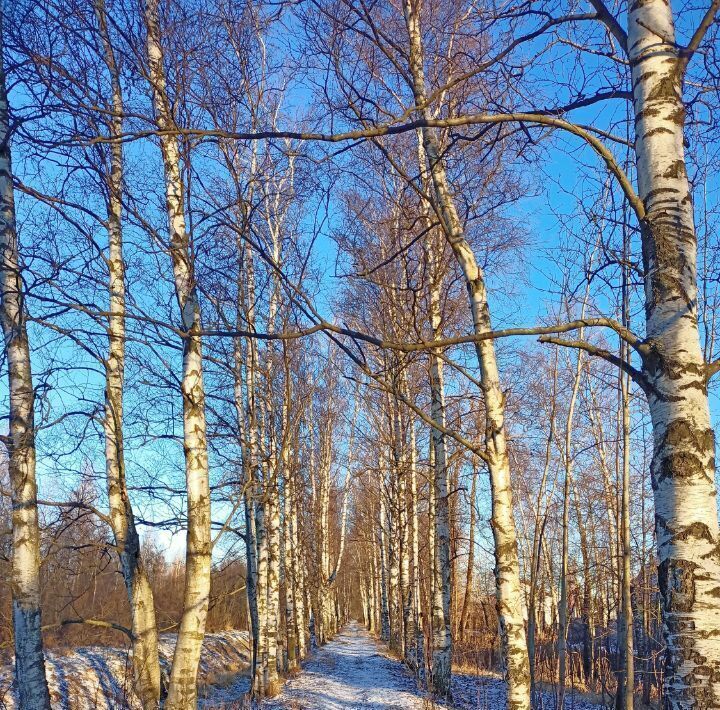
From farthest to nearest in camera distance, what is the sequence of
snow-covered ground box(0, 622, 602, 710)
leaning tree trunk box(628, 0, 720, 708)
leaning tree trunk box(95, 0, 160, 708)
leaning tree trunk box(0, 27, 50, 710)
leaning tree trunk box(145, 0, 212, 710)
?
snow-covered ground box(0, 622, 602, 710)
leaning tree trunk box(95, 0, 160, 708)
leaning tree trunk box(145, 0, 212, 710)
leaning tree trunk box(0, 27, 50, 710)
leaning tree trunk box(628, 0, 720, 708)

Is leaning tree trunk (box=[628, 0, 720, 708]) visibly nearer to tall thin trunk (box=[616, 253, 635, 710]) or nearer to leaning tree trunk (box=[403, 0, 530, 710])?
leaning tree trunk (box=[403, 0, 530, 710])

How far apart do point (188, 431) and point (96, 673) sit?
12.1 meters

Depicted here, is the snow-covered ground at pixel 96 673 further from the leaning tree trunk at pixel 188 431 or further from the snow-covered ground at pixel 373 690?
the leaning tree trunk at pixel 188 431

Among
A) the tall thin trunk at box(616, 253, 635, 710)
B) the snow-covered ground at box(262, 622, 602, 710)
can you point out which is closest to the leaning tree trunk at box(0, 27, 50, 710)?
the snow-covered ground at box(262, 622, 602, 710)

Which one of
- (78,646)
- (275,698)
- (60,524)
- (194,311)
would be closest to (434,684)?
(275,698)

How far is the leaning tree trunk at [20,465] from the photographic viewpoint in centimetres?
466

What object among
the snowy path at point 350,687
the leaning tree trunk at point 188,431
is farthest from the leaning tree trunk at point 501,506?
the snowy path at point 350,687

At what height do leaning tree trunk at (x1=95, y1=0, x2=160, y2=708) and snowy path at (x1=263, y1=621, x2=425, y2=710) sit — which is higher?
leaning tree trunk at (x1=95, y1=0, x2=160, y2=708)

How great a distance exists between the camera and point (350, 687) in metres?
11.8

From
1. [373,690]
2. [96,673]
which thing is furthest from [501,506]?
[96,673]

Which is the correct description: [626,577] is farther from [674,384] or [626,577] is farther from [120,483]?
[674,384]

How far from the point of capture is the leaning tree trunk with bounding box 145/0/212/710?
4.92 metres

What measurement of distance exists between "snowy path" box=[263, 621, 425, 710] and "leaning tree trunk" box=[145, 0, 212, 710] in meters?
4.34

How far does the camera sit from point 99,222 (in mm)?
6336
